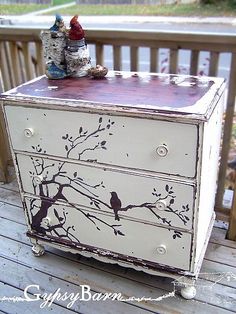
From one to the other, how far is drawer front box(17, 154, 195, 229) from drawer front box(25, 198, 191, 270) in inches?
1.9

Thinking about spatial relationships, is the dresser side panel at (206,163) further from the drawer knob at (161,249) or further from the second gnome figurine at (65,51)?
the second gnome figurine at (65,51)

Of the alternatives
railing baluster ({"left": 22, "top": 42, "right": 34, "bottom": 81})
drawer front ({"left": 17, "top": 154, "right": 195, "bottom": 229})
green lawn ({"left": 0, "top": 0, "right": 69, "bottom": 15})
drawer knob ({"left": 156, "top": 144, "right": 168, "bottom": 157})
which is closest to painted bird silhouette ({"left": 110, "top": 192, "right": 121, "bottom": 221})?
drawer front ({"left": 17, "top": 154, "right": 195, "bottom": 229})

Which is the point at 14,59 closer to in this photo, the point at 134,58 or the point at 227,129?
the point at 134,58

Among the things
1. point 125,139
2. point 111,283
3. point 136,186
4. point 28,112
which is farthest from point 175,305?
point 28,112

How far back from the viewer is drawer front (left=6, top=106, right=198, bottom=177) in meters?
1.21

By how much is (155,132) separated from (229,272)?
0.89 metres

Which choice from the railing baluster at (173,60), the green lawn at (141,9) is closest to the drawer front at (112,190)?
the railing baluster at (173,60)

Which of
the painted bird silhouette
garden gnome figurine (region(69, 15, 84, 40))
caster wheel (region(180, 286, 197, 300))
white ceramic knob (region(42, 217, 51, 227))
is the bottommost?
caster wheel (region(180, 286, 197, 300))

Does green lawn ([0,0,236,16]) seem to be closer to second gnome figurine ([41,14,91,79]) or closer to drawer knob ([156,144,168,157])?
second gnome figurine ([41,14,91,79])

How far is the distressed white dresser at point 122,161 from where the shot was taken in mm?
1230

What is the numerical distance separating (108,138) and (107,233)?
0.47 meters

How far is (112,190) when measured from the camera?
141 cm

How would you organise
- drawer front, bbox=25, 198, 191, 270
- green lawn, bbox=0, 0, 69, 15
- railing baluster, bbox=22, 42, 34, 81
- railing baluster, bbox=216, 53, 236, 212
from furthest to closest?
1. green lawn, bbox=0, 0, 69, 15
2. railing baluster, bbox=22, 42, 34, 81
3. railing baluster, bbox=216, 53, 236, 212
4. drawer front, bbox=25, 198, 191, 270

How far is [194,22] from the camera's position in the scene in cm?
196
